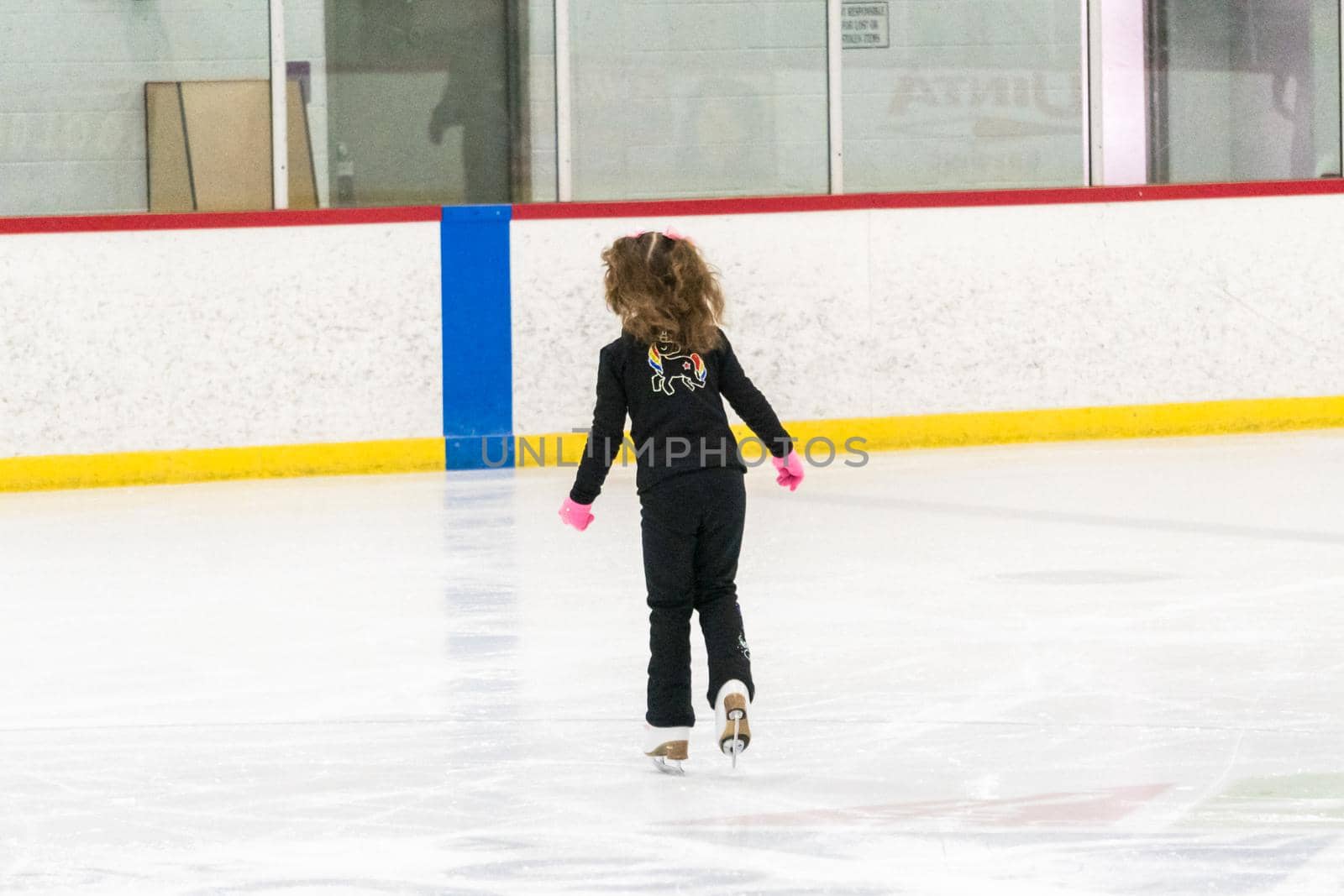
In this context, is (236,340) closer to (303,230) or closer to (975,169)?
(303,230)

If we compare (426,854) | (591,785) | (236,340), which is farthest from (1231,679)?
(236,340)

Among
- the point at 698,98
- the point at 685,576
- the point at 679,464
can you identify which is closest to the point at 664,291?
the point at 679,464

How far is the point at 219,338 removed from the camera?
1045 centimetres

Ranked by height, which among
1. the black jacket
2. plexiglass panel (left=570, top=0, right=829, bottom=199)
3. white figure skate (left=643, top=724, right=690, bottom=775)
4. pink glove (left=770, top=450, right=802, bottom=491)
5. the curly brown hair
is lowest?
white figure skate (left=643, top=724, right=690, bottom=775)

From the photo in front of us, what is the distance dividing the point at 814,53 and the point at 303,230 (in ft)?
9.74

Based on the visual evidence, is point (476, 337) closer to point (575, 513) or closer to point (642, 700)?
point (642, 700)

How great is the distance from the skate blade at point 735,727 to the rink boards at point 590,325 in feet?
20.7

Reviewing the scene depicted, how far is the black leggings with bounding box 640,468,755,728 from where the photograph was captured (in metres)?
4.61

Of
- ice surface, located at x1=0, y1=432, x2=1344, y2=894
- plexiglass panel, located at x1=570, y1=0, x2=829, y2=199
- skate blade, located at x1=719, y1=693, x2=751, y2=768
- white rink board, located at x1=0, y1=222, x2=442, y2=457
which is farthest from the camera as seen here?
plexiglass panel, located at x1=570, y1=0, x2=829, y2=199

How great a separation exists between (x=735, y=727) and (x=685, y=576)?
34 cm

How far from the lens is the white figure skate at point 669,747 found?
4582 millimetres

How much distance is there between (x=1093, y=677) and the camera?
18.2 ft

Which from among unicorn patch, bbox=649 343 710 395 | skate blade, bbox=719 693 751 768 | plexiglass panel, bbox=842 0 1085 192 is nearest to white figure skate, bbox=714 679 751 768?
skate blade, bbox=719 693 751 768

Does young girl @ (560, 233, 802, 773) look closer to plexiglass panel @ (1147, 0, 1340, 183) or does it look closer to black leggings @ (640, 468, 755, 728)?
black leggings @ (640, 468, 755, 728)
